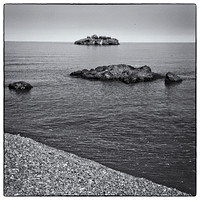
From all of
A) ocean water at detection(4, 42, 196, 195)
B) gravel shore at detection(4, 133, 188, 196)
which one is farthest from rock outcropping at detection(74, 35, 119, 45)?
gravel shore at detection(4, 133, 188, 196)

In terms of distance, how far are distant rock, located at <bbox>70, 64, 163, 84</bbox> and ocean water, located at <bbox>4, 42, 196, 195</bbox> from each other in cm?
311

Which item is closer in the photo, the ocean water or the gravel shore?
the gravel shore

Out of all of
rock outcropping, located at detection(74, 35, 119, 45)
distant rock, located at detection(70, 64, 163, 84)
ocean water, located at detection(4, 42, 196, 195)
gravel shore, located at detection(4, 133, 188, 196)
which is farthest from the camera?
distant rock, located at detection(70, 64, 163, 84)

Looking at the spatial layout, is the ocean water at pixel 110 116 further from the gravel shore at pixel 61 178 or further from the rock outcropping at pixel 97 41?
the gravel shore at pixel 61 178

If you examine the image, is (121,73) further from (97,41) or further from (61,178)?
(61,178)

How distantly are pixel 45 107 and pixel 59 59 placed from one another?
235 inches

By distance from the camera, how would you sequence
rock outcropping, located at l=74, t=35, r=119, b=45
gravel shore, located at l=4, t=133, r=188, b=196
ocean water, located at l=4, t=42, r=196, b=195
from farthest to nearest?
rock outcropping, located at l=74, t=35, r=119, b=45 < ocean water, located at l=4, t=42, r=196, b=195 < gravel shore, located at l=4, t=133, r=188, b=196

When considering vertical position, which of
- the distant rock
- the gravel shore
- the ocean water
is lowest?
the gravel shore

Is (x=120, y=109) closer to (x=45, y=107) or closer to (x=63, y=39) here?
(x=45, y=107)

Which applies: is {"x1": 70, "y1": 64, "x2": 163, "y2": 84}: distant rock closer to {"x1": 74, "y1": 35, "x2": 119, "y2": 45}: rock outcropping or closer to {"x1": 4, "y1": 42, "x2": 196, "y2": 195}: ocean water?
{"x1": 4, "y1": 42, "x2": 196, "y2": 195}: ocean water

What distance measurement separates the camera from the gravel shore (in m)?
12.5

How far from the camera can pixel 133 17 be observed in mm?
15398

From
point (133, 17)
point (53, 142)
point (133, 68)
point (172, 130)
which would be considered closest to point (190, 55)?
point (133, 17)

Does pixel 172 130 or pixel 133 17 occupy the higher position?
pixel 133 17
